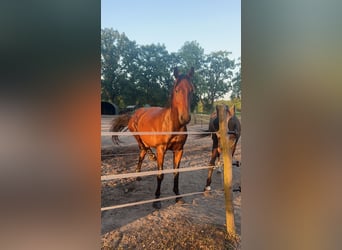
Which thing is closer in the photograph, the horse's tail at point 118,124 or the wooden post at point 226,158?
the horse's tail at point 118,124

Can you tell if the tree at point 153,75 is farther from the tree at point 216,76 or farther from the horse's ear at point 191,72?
the tree at point 216,76

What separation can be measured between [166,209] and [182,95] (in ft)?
1.99

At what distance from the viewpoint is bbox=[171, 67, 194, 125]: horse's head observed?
1.40m

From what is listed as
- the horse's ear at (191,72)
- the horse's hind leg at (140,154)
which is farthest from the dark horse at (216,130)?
the horse's hind leg at (140,154)

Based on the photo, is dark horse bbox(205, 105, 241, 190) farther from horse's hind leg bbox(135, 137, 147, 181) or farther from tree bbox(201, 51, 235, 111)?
horse's hind leg bbox(135, 137, 147, 181)

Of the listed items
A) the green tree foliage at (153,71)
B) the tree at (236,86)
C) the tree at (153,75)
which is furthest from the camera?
the tree at (236,86)

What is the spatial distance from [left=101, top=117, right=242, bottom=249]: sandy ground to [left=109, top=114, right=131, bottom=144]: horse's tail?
0.03 meters

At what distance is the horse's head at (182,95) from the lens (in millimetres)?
1402

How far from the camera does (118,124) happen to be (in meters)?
1.28

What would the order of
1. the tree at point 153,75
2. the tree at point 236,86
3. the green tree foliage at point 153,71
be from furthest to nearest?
the tree at point 236,86 < the tree at point 153,75 < the green tree foliage at point 153,71

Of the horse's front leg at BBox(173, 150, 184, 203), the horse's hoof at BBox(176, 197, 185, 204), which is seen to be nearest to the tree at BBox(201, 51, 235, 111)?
the horse's front leg at BBox(173, 150, 184, 203)
